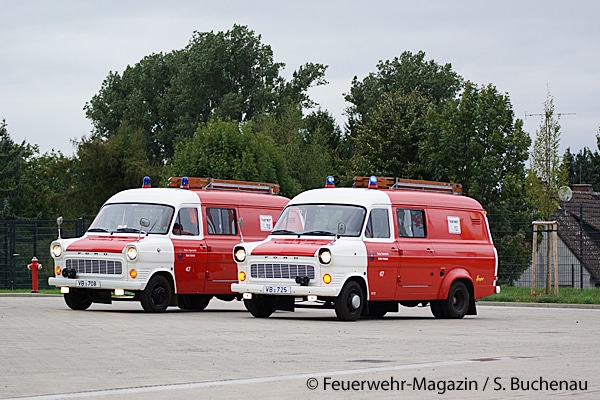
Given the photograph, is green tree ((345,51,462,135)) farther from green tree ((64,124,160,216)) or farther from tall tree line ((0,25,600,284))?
green tree ((64,124,160,216))

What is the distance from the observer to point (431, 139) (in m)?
62.7

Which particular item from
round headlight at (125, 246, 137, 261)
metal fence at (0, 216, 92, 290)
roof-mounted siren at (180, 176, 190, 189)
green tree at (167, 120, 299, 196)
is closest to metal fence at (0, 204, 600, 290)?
metal fence at (0, 216, 92, 290)

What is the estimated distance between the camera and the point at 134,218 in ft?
78.8

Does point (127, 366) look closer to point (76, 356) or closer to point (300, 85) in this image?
point (76, 356)

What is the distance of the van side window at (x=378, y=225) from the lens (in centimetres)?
2183

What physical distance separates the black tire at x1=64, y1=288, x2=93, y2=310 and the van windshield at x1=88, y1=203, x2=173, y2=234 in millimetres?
1267

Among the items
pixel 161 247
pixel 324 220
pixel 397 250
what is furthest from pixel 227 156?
pixel 324 220

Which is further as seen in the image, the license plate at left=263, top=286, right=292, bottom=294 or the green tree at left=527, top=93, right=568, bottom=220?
the green tree at left=527, top=93, right=568, bottom=220

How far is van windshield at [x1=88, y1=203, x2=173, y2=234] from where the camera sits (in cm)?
2384

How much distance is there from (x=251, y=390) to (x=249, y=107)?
80.2m

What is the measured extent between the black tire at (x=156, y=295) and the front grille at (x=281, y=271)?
2.64 meters

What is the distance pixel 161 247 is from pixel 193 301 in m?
2.33

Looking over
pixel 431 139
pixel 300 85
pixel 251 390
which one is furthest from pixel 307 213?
pixel 300 85

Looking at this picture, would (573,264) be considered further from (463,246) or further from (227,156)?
(227,156)
